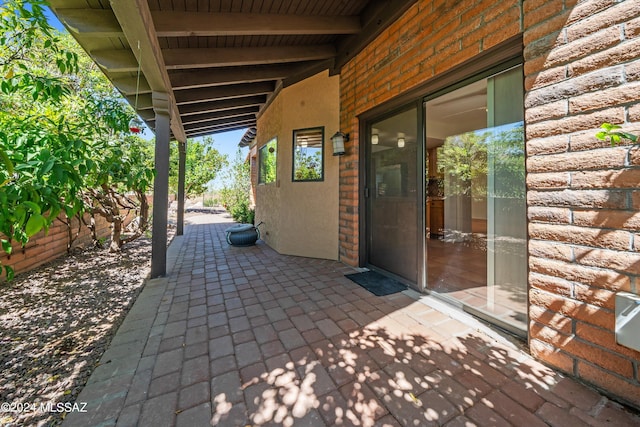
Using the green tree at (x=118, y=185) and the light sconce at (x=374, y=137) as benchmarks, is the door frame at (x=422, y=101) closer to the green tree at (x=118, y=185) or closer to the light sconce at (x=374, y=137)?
the light sconce at (x=374, y=137)

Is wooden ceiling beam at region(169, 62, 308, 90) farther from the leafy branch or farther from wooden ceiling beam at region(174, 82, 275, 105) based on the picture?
the leafy branch

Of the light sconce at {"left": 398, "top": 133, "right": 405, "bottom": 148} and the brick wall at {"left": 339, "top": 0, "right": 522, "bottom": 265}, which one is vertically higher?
the brick wall at {"left": 339, "top": 0, "right": 522, "bottom": 265}

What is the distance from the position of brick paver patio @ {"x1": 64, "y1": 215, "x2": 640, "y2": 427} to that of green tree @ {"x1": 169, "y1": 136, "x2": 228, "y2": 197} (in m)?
13.8

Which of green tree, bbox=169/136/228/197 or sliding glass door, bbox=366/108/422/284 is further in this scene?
green tree, bbox=169/136/228/197

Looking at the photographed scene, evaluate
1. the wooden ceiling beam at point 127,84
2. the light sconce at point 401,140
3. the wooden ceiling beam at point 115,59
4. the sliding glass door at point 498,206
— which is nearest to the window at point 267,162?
the wooden ceiling beam at point 127,84

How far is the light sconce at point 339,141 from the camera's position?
3.81 meters

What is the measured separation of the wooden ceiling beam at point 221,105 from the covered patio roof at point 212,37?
0.69 m

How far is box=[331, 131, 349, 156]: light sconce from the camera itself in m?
3.81

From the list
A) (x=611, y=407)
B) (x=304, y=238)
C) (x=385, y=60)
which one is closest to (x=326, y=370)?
(x=611, y=407)

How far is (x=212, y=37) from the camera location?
3.43 m

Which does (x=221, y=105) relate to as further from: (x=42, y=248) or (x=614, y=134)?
(x=614, y=134)

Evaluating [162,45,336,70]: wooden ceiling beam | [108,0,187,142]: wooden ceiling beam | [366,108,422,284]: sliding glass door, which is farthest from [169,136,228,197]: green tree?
[366,108,422,284]: sliding glass door

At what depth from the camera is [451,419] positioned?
126 cm

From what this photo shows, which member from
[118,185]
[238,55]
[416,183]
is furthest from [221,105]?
[416,183]
